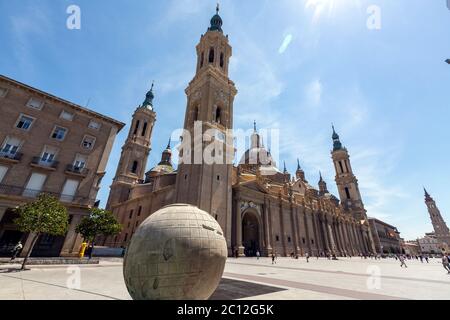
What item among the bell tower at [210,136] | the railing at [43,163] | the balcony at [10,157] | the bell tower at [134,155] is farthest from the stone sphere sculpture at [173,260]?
the bell tower at [134,155]

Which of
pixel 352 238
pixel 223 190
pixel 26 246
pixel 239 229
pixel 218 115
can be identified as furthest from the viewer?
pixel 352 238

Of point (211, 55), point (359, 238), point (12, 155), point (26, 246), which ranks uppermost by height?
point (211, 55)

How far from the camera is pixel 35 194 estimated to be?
18328 millimetres

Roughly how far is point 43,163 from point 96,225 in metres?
7.85

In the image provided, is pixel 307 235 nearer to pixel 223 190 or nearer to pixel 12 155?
pixel 223 190

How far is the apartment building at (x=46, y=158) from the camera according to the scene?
1819 cm

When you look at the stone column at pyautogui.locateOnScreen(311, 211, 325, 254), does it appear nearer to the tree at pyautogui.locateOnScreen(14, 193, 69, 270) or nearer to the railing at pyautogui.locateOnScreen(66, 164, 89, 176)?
the railing at pyautogui.locateOnScreen(66, 164, 89, 176)

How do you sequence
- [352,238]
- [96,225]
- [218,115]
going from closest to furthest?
[96,225] < [218,115] < [352,238]

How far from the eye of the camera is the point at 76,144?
21.9m

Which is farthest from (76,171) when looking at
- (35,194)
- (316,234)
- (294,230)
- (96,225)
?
(316,234)

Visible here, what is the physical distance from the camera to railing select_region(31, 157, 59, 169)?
62.4ft

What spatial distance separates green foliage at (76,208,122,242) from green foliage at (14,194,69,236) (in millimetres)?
4545
